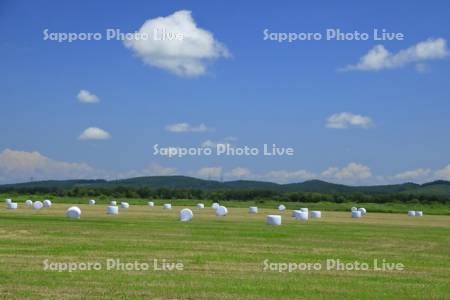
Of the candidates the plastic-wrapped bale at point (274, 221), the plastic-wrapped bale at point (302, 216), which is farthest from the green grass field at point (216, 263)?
the plastic-wrapped bale at point (302, 216)

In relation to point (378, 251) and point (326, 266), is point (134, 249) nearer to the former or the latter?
point (326, 266)

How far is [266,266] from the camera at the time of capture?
20.6 m

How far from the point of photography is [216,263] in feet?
69.0

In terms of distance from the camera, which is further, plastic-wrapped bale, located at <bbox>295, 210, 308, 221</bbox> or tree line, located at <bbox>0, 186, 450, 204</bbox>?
tree line, located at <bbox>0, 186, 450, 204</bbox>

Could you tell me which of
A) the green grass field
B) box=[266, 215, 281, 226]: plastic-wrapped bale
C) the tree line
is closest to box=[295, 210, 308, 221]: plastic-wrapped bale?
box=[266, 215, 281, 226]: plastic-wrapped bale

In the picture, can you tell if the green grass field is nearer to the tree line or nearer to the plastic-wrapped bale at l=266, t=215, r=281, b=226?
the plastic-wrapped bale at l=266, t=215, r=281, b=226

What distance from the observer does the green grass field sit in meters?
16.1

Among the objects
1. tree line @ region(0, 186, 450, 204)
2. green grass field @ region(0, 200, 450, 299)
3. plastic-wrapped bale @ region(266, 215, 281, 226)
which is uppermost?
tree line @ region(0, 186, 450, 204)

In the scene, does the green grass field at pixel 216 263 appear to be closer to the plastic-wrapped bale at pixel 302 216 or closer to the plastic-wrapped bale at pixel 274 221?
the plastic-wrapped bale at pixel 274 221

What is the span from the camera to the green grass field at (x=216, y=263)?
633 inches

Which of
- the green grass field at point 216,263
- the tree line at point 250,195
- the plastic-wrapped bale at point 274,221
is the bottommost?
the green grass field at point 216,263

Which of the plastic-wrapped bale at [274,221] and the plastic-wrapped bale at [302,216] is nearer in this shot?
the plastic-wrapped bale at [274,221]

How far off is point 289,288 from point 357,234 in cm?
2015

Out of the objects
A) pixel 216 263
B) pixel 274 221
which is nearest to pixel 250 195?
pixel 274 221
